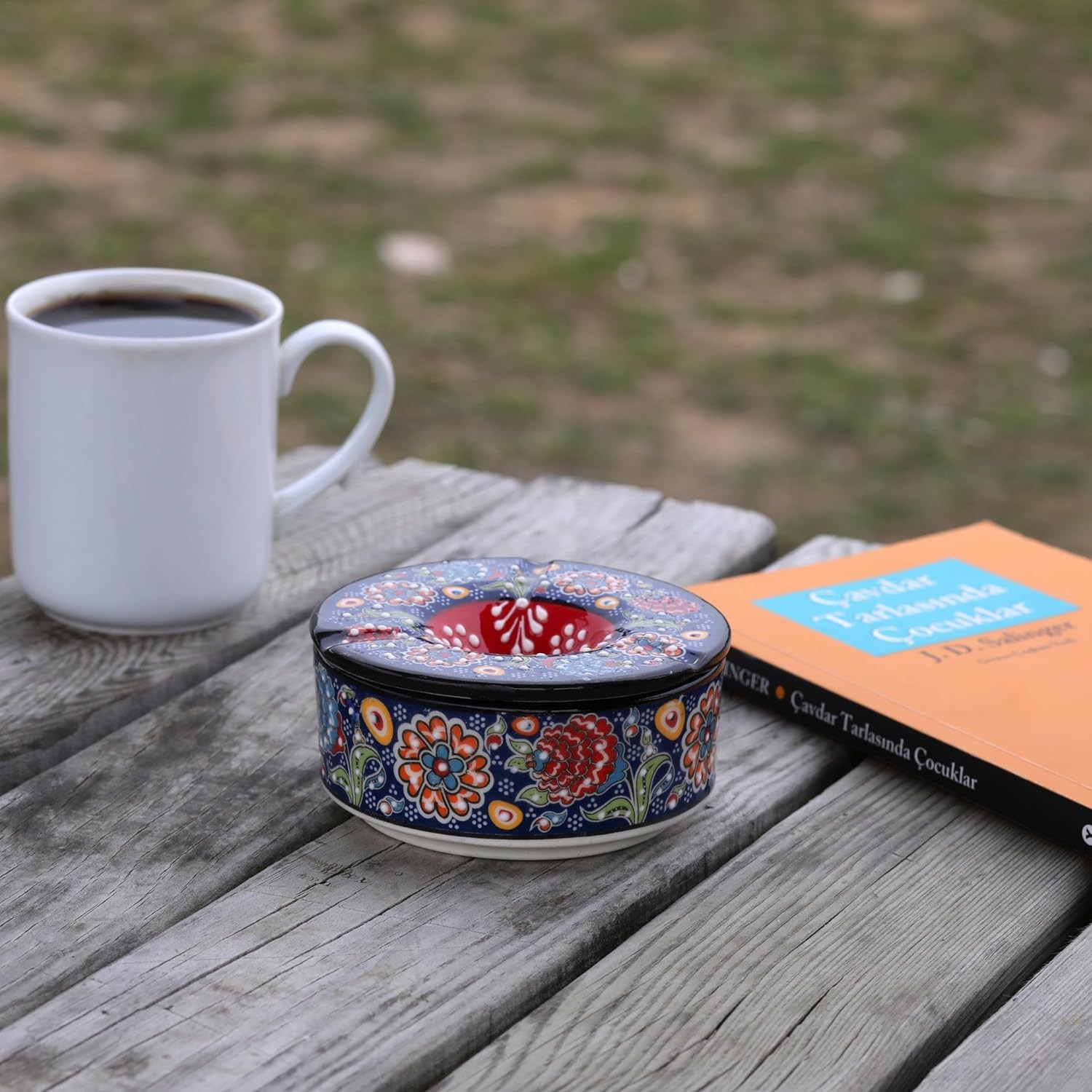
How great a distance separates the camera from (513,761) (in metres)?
0.66

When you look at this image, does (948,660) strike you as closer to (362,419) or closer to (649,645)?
(649,645)

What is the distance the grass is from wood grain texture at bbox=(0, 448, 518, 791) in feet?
3.68

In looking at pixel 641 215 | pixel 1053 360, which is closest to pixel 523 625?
pixel 1053 360

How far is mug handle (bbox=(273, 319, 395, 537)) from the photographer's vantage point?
0.97 meters

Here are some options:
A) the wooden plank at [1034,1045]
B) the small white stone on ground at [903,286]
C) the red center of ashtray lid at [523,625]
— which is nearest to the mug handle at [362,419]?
the red center of ashtray lid at [523,625]

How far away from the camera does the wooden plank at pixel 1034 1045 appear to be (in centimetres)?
59

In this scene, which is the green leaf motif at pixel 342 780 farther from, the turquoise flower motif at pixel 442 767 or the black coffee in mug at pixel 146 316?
the black coffee in mug at pixel 146 316

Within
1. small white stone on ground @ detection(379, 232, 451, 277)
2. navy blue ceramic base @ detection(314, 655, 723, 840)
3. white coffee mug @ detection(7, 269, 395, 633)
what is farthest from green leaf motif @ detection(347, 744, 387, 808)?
small white stone on ground @ detection(379, 232, 451, 277)

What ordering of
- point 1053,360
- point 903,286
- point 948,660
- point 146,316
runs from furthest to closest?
point 903,286, point 1053,360, point 146,316, point 948,660

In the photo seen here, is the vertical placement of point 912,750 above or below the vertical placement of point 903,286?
above

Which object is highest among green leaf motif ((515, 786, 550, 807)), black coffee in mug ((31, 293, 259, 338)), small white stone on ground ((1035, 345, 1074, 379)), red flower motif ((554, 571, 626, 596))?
black coffee in mug ((31, 293, 259, 338))

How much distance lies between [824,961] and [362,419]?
1.61ft

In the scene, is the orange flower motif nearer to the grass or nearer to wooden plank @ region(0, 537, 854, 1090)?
wooden plank @ region(0, 537, 854, 1090)

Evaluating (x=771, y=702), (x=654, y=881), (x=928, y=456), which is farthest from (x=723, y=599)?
(x=928, y=456)
